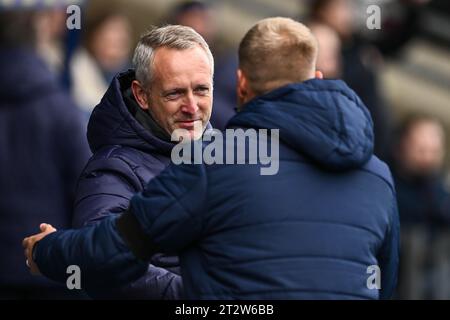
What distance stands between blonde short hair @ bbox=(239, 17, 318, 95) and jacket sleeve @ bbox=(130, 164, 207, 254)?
46 centimetres

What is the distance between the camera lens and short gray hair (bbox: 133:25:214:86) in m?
5.32

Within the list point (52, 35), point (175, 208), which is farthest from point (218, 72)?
point (175, 208)

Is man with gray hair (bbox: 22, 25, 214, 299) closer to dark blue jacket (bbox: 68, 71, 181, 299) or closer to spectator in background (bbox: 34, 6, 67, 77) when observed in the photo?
dark blue jacket (bbox: 68, 71, 181, 299)

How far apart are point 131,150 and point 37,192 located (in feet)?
9.17

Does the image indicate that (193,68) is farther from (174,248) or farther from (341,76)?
(341,76)

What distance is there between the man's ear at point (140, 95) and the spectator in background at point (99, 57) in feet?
15.5

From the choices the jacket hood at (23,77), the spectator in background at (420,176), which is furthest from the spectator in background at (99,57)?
the spectator in background at (420,176)

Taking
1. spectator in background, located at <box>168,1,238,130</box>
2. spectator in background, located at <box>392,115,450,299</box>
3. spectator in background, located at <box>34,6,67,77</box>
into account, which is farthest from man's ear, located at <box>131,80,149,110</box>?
spectator in background, located at <box>392,115,450,299</box>

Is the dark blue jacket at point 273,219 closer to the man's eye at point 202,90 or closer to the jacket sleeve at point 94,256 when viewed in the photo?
the jacket sleeve at point 94,256

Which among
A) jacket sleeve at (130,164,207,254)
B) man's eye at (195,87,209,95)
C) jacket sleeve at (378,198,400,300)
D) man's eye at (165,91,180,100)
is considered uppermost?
man's eye at (195,87,209,95)

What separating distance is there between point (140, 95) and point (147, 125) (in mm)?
108

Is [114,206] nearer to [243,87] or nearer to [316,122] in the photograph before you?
[243,87]

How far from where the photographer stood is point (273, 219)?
4.95 metres
